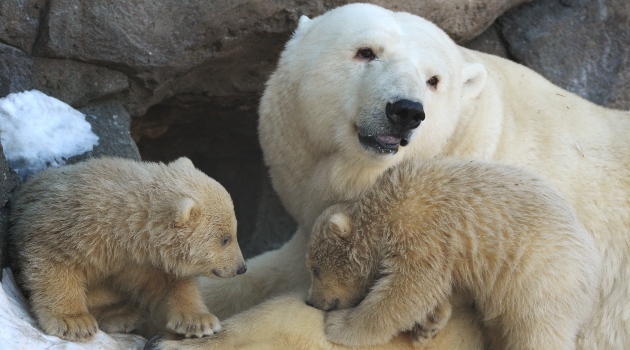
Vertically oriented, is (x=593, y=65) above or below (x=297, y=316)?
below

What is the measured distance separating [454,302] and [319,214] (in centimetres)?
89

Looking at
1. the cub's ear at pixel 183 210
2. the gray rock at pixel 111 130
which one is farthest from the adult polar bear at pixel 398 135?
the gray rock at pixel 111 130

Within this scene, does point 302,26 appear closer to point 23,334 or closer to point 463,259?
point 463,259

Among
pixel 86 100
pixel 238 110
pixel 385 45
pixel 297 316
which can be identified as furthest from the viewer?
pixel 238 110

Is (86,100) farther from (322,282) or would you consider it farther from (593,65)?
(593,65)

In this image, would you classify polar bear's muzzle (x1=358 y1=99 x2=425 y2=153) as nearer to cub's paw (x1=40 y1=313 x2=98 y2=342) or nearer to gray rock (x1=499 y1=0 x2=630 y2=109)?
cub's paw (x1=40 y1=313 x2=98 y2=342)

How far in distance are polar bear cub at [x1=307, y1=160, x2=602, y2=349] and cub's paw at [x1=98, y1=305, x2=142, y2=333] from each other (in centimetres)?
88

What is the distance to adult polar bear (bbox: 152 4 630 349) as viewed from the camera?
3.62m

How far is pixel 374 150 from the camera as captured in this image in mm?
3660

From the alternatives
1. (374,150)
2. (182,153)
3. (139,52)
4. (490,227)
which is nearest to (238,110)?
(182,153)

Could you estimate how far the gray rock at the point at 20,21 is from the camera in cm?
414

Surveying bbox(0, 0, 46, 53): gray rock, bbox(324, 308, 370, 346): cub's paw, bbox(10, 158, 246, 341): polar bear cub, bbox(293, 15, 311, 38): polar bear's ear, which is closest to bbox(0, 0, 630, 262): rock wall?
bbox(0, 0, 46, 53): gray rock

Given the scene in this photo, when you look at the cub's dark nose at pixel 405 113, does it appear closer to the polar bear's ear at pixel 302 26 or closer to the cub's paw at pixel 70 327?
the polar bear's ear at pixel 302 26

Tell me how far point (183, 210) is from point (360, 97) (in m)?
1.05
